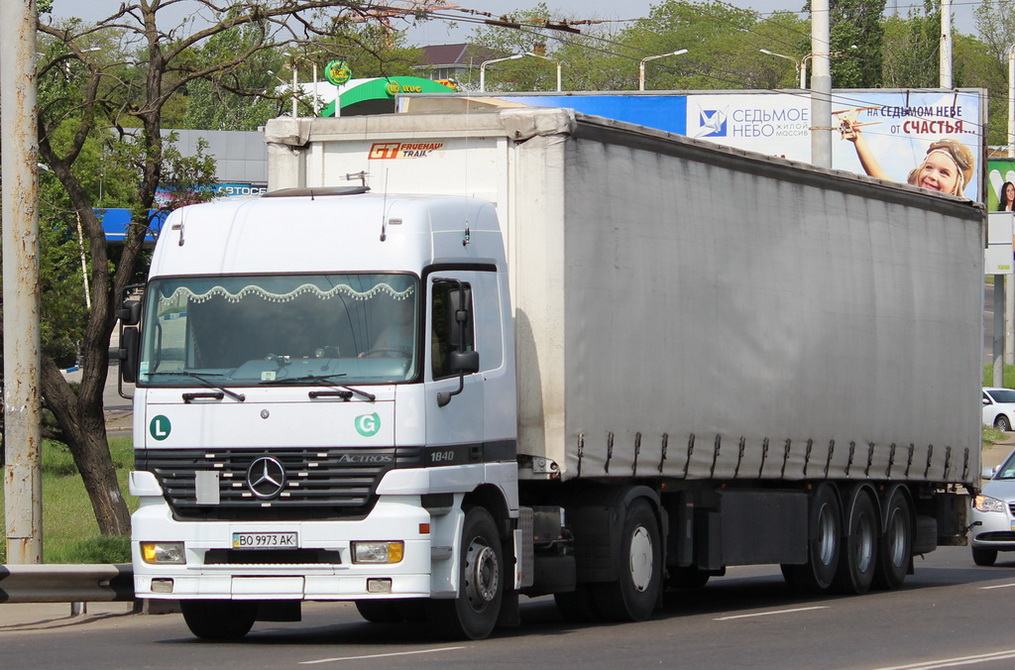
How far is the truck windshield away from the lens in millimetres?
11758

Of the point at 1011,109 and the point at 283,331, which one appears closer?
the point at 283,331

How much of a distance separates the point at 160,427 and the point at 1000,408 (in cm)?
4203

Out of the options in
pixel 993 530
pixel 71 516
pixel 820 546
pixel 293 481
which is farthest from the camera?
pixel 71 516

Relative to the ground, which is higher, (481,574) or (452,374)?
(452,374)

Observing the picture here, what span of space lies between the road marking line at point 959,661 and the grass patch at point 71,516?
938 cm

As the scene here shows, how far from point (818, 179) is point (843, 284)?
109 cm

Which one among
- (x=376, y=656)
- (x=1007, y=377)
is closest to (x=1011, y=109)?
(x=1007, y=377)

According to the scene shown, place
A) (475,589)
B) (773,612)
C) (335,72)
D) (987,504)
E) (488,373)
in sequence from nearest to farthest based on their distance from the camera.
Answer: (475,589) → (488,373) → (773,612) → (987,504) → (335,72)

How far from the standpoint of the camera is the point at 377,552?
11.6 meters

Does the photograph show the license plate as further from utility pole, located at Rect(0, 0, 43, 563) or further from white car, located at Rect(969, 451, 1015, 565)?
white car, located at Rect(969, 451, 1015, 565)

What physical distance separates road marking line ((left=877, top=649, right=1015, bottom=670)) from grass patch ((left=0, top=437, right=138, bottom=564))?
9.38 metres

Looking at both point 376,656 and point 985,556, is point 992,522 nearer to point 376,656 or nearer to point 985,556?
point 985,556

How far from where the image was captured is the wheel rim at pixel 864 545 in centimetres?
1795

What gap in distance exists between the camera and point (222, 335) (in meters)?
12.0
